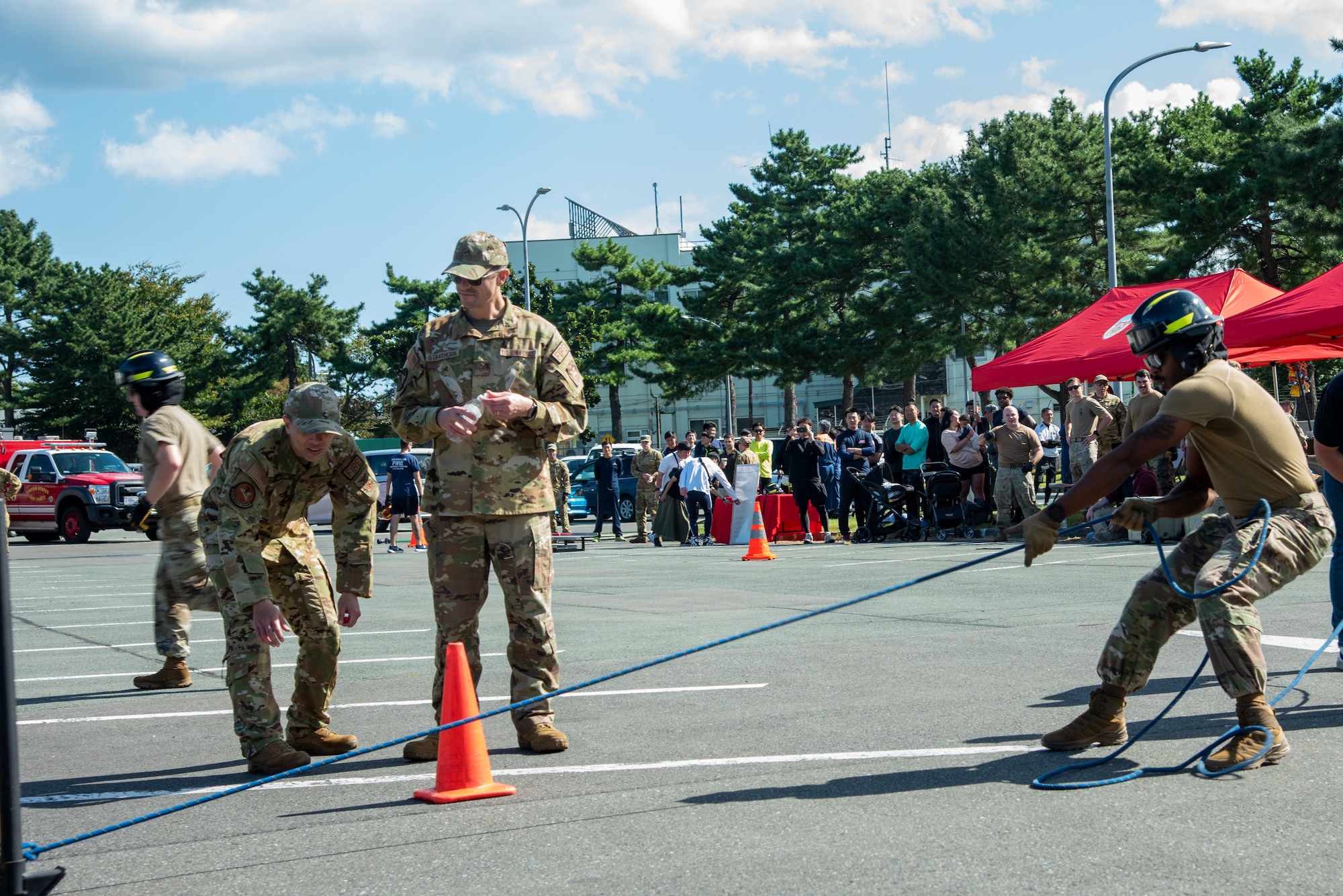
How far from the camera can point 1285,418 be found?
4.80 m

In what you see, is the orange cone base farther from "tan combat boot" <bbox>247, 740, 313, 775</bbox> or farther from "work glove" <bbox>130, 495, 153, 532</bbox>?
"work glove" <bbox>130, 495, 153, 532</bbox>

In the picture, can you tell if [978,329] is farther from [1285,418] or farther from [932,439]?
[1285,418]

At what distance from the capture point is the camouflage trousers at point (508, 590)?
5.39m

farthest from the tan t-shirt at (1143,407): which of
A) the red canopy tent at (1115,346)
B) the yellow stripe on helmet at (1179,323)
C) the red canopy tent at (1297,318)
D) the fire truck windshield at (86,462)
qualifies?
the fire truck windshield at (86,462)

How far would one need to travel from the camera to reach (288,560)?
5527 millimetres

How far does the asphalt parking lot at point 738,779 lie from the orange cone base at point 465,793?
50 millimetres

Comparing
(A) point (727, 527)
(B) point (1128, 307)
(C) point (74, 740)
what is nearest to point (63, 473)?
(A) point (727, 527)

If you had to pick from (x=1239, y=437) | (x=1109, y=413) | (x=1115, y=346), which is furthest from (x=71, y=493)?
(x=1239, y=437)

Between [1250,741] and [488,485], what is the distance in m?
3.08

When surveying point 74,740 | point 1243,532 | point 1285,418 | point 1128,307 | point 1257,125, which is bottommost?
point 74,740

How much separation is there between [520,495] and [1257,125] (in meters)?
35.1

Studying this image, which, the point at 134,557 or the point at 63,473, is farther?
the point at 63,473

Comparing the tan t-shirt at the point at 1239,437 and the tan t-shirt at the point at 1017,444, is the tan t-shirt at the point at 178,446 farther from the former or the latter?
the tan t-shirt at the point at 1017,444

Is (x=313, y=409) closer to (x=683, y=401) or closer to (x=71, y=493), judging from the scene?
(x=71, y=493)
